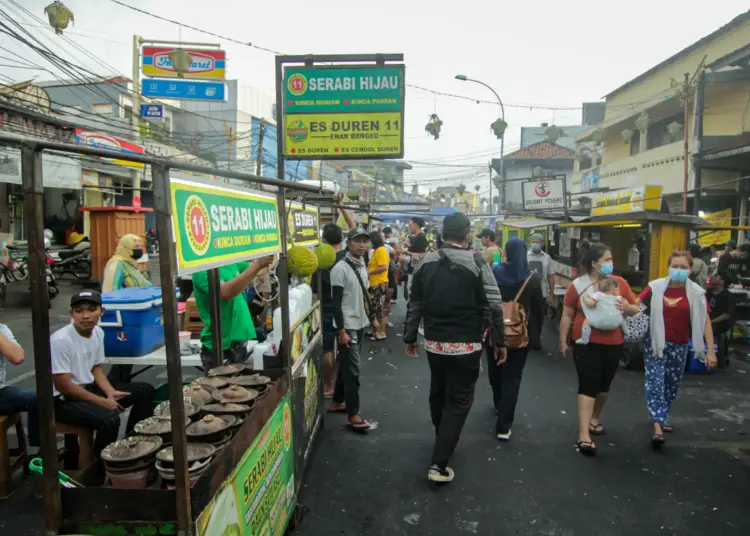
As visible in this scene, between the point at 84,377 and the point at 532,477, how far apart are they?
3.50 metres

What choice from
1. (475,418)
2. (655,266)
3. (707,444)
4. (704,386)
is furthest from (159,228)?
(655,266)

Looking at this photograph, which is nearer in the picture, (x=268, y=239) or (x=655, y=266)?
(x=268, y=239)

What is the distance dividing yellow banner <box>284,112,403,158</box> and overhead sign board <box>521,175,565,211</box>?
1032 centimetres

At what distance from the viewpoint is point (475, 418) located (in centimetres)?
522

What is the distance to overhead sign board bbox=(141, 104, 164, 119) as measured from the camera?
2131 centimetres

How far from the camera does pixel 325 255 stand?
16.5 ft

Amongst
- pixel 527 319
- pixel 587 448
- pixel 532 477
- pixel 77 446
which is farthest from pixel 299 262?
pixel 527 319

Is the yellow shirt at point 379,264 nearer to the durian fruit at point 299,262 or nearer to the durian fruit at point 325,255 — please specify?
the durian fruit at point 325,255

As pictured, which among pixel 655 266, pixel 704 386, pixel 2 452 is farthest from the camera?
pixel 655 266

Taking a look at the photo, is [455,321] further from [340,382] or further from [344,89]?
[344,89]

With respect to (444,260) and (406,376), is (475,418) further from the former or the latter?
(444,260)

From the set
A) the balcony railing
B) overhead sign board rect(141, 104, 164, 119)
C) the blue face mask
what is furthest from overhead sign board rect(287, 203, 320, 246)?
overhead sign board rect(141, 104, 164, 119)

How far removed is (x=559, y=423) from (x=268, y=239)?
3.72m

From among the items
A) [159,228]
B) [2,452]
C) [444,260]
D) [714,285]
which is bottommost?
[2,452]
